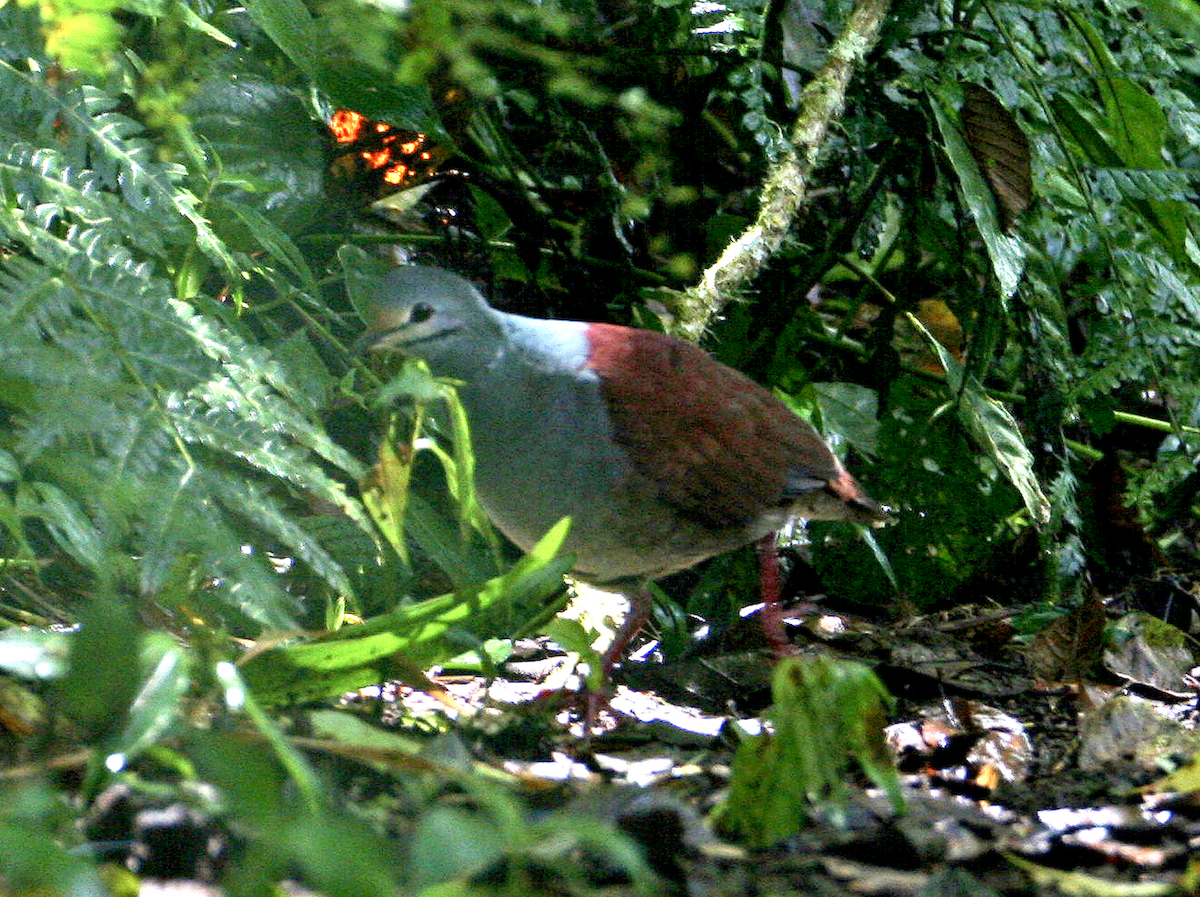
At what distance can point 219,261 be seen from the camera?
2.69 metres

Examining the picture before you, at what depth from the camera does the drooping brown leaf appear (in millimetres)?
3482

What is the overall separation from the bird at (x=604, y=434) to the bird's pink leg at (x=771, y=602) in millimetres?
311

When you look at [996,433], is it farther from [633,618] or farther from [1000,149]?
[633,618]

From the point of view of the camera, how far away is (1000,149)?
354cm

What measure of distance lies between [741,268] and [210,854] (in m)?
2.15

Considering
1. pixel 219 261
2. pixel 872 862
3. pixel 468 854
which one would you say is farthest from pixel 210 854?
pixel 219 261

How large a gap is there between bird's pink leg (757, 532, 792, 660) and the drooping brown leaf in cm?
106

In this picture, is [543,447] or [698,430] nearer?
[543,447]

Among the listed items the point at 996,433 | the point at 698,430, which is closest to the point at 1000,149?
the point at 996,433

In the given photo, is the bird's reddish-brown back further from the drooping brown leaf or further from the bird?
the drooping brown leaf

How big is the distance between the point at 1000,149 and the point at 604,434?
1467mm

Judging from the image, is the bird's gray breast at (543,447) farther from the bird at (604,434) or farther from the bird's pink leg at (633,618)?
the bird's pink leg at (633,618)

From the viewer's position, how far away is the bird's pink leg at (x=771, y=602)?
3389mm

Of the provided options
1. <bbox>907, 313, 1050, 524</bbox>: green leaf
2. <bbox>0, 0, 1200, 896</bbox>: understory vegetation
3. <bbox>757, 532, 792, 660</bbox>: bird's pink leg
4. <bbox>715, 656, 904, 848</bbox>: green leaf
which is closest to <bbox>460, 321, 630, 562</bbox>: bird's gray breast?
<bbox>0, 0, 1200, 896</bbox>: understory vegetation
